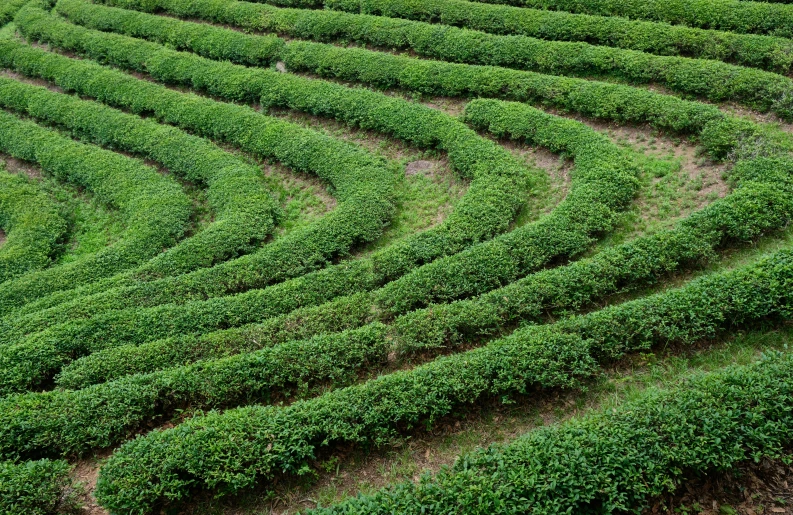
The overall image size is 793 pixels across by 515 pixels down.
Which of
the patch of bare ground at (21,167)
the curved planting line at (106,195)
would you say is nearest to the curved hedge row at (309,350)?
the curved planting line at (106,195)

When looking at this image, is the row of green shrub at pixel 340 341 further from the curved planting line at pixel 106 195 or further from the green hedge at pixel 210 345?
the curved planting line at pixel 106 195

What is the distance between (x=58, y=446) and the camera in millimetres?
10398

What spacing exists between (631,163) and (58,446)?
13589 millimetres

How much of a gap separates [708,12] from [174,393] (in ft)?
62.1

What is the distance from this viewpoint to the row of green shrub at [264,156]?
14.4 meters

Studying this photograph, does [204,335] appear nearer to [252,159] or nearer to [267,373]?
[267,373]

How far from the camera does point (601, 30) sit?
64.1 ft

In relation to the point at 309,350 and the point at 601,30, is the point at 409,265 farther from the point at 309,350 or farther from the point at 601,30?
the point at 601,30

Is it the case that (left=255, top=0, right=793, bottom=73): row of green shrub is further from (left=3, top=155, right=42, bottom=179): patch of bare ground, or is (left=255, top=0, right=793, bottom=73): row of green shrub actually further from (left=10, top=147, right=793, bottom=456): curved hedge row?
(left=3, top=155, right=42, bottom=179): patch of bare ground

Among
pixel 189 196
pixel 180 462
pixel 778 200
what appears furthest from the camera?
pixel 189 196

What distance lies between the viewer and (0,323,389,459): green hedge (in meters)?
10.4

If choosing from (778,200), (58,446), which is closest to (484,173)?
(778,200)

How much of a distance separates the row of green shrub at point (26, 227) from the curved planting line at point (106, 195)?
1100 mm

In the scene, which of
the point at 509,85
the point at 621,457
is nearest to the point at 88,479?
the point at 621,457
